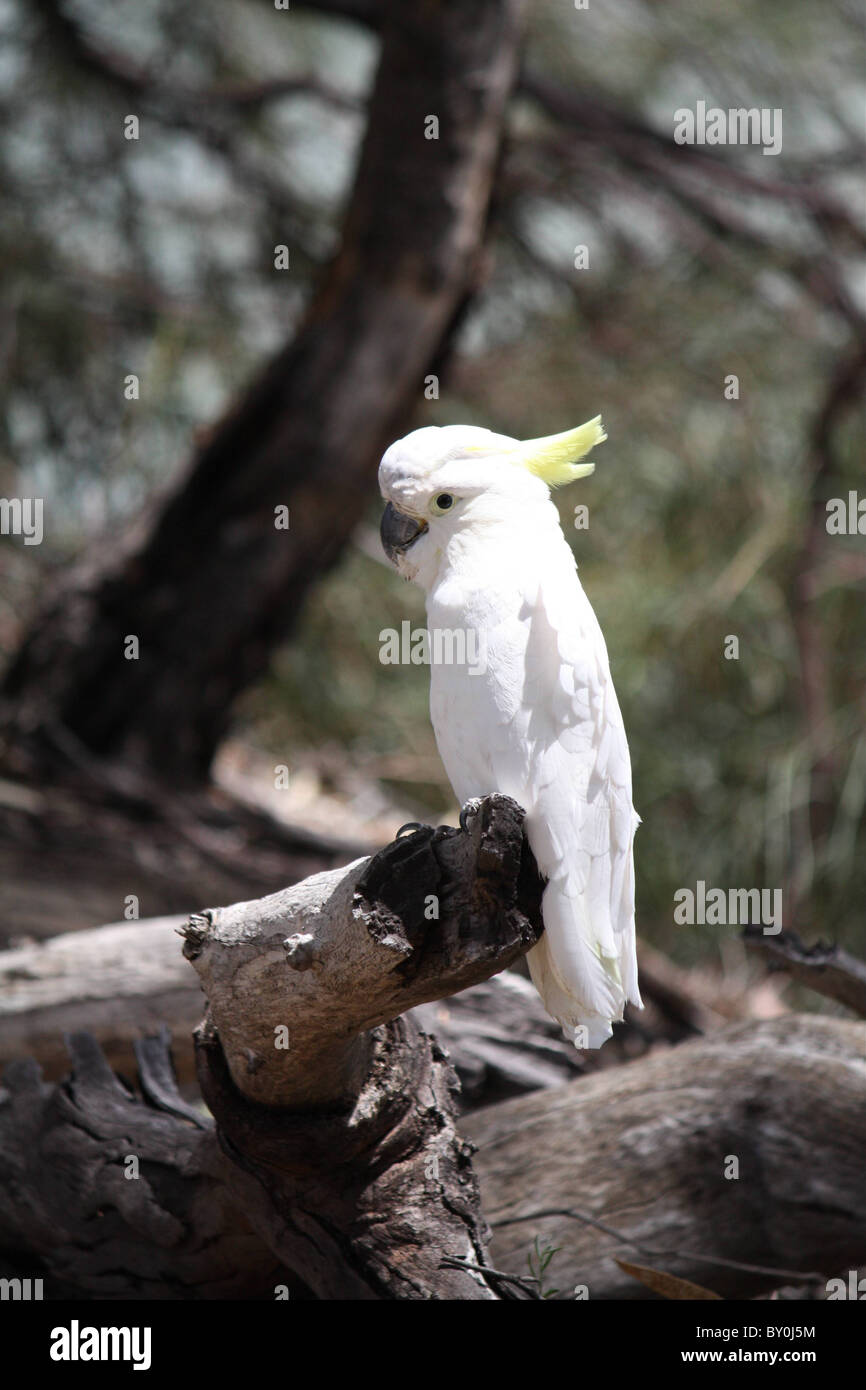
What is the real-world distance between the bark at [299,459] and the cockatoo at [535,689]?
5.90 ft

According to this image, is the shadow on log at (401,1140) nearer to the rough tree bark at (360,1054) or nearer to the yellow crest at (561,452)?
the rough tree bark at (360,1054)

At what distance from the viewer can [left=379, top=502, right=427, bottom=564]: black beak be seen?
163 cm

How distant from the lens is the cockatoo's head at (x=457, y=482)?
5.19 feet

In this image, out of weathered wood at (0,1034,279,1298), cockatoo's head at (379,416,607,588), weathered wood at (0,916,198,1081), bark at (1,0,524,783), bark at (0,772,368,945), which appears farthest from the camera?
bark at (0,772,368,945)

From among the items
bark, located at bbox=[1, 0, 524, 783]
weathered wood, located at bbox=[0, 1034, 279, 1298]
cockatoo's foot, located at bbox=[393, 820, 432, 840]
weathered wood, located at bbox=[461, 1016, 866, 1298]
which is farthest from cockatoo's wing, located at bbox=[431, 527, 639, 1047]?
bark, located at bbox=[1, 0, 524, 783]

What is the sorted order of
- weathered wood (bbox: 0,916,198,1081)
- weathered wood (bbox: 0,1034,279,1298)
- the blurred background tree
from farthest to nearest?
1. the blurred background tree
2. weathered wood (bbox: 0,916,198,1081)
3. weathered wood (bbox: 0,1034,279,1298)

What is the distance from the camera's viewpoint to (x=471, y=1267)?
1530 mm

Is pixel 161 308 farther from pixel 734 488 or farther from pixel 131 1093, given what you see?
pixel 131 1093

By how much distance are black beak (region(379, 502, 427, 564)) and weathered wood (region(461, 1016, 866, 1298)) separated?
1.06 meters

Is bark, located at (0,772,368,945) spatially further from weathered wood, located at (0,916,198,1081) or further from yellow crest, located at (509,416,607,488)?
yellow crest, located at (509,416,607,488)

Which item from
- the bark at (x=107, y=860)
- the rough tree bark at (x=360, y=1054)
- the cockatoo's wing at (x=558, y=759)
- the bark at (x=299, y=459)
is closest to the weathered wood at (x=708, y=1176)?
the rough tree bark at (x=360, y=1054)

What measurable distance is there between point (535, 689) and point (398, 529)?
313 mm
